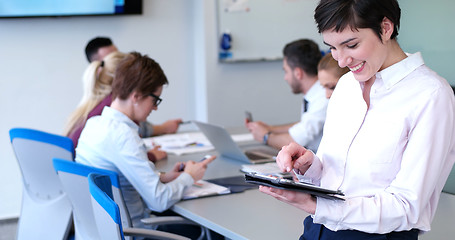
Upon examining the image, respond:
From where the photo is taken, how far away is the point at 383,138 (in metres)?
1.43

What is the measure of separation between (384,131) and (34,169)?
6.30 ft

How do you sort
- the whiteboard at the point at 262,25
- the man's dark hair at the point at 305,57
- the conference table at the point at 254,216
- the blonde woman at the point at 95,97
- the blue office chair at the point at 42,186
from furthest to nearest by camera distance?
the whiteboard at the point at 262,25 → the man's dark hair at the point at 305,57 → the blonde woman at the point at 95,97 → the blue office chair at the point at 42,186 → the conference table at the point at 254,216

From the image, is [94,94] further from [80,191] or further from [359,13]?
[359,13]

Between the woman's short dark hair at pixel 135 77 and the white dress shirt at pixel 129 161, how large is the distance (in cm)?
11

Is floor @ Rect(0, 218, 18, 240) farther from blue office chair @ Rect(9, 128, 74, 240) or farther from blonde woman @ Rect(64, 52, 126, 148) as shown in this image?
blue office chair @ Rect(9, 128, 74, 240)

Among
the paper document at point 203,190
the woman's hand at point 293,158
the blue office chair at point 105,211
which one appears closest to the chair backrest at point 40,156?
the paper document at point 203,190

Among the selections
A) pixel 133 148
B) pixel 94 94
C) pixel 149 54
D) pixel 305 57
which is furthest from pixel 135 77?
pixel 149 54

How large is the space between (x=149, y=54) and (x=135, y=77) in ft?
8.90

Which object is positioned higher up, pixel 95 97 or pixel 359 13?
pixel 359 13

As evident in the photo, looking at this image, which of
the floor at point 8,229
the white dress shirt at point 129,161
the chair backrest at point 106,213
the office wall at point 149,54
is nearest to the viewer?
the chair backrest at point 106,213

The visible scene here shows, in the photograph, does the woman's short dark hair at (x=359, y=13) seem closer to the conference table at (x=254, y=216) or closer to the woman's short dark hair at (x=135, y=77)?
the conference table at (x=254, y=216)

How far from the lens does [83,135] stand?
2631mm

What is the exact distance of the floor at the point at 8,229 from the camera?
14.6 feet

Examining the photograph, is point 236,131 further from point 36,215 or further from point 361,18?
point 361,18
